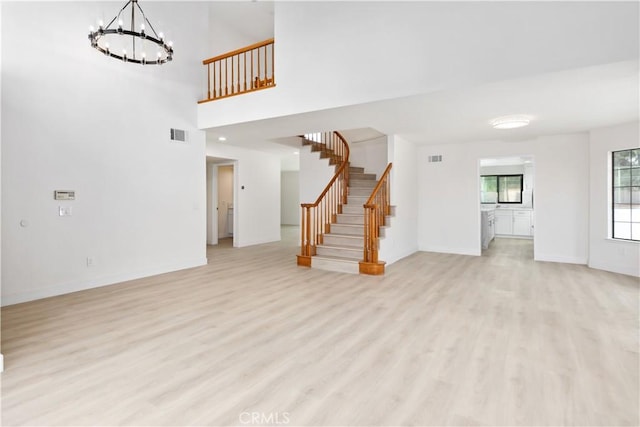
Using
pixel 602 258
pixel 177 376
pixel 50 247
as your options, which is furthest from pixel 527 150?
pixel 50 247

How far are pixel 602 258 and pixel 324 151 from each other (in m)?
6.10

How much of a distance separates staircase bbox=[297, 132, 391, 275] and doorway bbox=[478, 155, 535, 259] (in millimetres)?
4410

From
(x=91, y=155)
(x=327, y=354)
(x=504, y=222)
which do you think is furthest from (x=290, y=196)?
(x=327, y=354)

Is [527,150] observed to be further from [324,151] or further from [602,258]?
[324,151]

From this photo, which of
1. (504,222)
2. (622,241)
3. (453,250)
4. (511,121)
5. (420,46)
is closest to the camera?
(420,46)

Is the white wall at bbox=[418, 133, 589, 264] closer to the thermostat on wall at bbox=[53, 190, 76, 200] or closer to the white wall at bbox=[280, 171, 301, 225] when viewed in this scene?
the thermostat on wall at bbox=[53, 190, 76, 200]

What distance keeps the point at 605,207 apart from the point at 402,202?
11.3 ft

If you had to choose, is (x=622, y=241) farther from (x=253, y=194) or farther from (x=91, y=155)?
(x=91, y=155)

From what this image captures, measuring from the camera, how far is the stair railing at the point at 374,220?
5672 millimetres

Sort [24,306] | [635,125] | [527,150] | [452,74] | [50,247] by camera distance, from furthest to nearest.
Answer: [527,150] < [635,125] < [50,247] < [24,306] < [452,74]

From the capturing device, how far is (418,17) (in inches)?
156

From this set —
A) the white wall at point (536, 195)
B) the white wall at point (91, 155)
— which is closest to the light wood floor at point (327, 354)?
the white wall at point (91, 155)

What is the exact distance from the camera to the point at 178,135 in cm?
598
